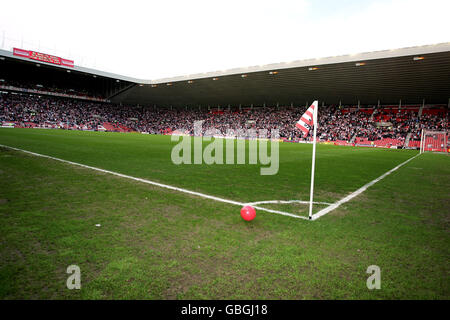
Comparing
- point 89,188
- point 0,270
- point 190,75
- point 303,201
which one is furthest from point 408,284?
point 190,75

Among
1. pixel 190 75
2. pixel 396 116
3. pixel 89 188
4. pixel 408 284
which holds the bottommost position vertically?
pixel 408 284

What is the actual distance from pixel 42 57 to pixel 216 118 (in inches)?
A: 1367

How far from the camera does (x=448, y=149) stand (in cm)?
3212

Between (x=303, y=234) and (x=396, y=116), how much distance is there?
48.5 meters

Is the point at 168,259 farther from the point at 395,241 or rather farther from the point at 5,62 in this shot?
the point at 5,62

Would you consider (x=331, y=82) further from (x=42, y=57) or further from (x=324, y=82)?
(x=42, y=57)

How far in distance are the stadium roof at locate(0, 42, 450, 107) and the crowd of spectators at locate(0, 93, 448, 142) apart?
2580mm

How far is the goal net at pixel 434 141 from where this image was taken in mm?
33775

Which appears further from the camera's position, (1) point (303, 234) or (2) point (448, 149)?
(2) point (448, 149)

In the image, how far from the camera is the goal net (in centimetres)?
3378

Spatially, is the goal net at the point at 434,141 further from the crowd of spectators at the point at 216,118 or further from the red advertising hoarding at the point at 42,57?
the red advertising hoarding at the point at 42,57

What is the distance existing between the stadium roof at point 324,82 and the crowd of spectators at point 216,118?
2.58 metres

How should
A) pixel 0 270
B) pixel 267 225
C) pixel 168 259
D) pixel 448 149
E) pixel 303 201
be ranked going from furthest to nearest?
1. pixel 448 149
2. pixel 303 201
3. pixel 267 225
4. pixel 168 259
5. pixel 0 270

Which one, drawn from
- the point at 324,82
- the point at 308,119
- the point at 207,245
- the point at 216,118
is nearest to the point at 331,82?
the point at 324,82
